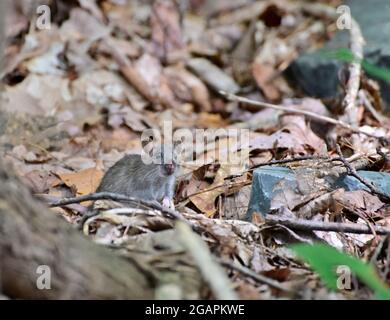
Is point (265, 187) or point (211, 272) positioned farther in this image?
point (265, 187)

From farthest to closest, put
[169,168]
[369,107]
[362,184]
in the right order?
[369,107]
[169,168]
[362,184]

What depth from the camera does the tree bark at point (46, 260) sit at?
101 inches

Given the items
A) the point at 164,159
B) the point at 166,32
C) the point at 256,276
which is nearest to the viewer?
the point at 256,276

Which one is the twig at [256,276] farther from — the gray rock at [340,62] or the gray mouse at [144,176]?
the gray rock at [340,62]

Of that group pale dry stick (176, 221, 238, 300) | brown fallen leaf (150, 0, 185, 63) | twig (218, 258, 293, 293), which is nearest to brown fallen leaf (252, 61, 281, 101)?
brown fallen leaf (150, 0, 185, 63)

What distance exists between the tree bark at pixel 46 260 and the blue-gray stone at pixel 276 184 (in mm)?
1641

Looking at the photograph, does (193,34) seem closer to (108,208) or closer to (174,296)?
(108,208)

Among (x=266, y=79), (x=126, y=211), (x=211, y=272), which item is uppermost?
(x=266, y=79)

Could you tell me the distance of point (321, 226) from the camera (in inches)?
136

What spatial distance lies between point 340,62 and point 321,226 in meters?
4.60

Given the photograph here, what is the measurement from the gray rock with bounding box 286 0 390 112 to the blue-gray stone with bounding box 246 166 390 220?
2954 millimetres

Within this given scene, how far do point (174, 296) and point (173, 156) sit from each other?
299 centimetres

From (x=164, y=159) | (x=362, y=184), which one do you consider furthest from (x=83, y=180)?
(x=362, y=184)

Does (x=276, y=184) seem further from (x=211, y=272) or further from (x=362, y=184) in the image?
(x=211, y=272)
